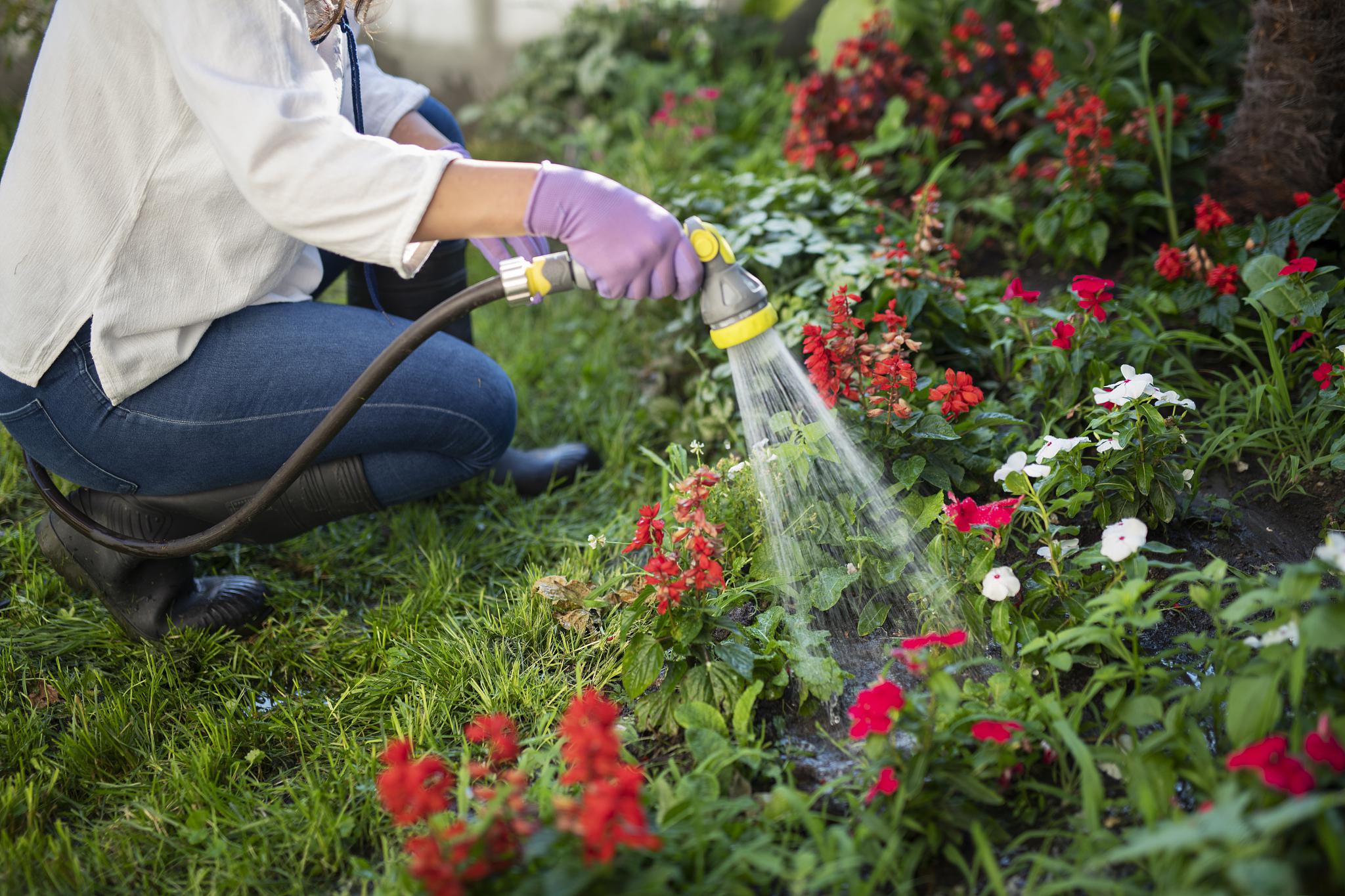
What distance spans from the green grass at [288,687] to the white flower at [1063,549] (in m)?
0.78

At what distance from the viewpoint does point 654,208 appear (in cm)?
132

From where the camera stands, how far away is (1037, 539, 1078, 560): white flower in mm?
1536

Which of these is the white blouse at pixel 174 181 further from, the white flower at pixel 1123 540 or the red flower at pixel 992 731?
the white flower at pixel 1123 540

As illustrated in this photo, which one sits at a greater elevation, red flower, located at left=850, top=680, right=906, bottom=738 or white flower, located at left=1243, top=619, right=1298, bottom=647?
white flower, located at left=1243, top=619, right=1298, bottom=647

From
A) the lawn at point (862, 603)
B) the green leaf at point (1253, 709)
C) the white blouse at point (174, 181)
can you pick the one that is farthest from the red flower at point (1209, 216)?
the white blouse at point (174, 181)

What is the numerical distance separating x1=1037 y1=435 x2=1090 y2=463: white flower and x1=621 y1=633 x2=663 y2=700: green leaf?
0.74m

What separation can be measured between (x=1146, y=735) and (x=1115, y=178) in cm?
170

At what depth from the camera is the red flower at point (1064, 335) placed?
1.89 m

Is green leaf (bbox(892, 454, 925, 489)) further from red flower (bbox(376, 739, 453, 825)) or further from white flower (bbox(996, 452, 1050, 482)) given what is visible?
red flower (bbox(376, 739, 453, 825))

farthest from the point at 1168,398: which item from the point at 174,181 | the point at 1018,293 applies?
the point at 174,181

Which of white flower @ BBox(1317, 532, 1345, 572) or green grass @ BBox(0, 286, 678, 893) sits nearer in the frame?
white flower @ BBox(1317, 532, 1345, 572)

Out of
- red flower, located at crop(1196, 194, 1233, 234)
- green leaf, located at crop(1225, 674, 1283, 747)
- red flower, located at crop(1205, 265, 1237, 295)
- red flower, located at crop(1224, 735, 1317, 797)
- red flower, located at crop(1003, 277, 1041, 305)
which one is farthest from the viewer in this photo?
red flower, located at crop(1196, 194, 1233, 234)

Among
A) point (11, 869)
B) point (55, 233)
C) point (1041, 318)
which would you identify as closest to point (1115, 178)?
point (1041, 318)

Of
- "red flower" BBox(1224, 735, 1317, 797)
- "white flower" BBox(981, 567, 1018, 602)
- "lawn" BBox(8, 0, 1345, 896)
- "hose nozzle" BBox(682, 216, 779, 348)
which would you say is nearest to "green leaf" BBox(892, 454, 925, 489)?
"lawn" BBox(8, 0, 1345, 896)
